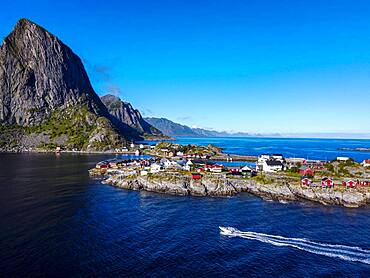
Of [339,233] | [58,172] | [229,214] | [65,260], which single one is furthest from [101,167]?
[339,233]

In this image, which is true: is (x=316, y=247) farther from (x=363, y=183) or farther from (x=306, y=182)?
(x=363, y=183)

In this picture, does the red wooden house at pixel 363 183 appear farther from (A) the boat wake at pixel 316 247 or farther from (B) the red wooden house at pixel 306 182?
(A) the boat wake at pixel 316 247

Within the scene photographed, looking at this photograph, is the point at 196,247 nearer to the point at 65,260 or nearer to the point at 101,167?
the point at 65,260

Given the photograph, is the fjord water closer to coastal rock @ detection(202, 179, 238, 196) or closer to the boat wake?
the boat wake

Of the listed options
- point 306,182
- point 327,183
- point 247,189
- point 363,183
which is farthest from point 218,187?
point 363,183

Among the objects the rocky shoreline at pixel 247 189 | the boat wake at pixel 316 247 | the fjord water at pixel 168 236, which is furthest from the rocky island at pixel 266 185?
the boat wake at pixel 316 247

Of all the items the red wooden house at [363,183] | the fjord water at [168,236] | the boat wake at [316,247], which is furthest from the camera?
the red wooden house at [363,183]
